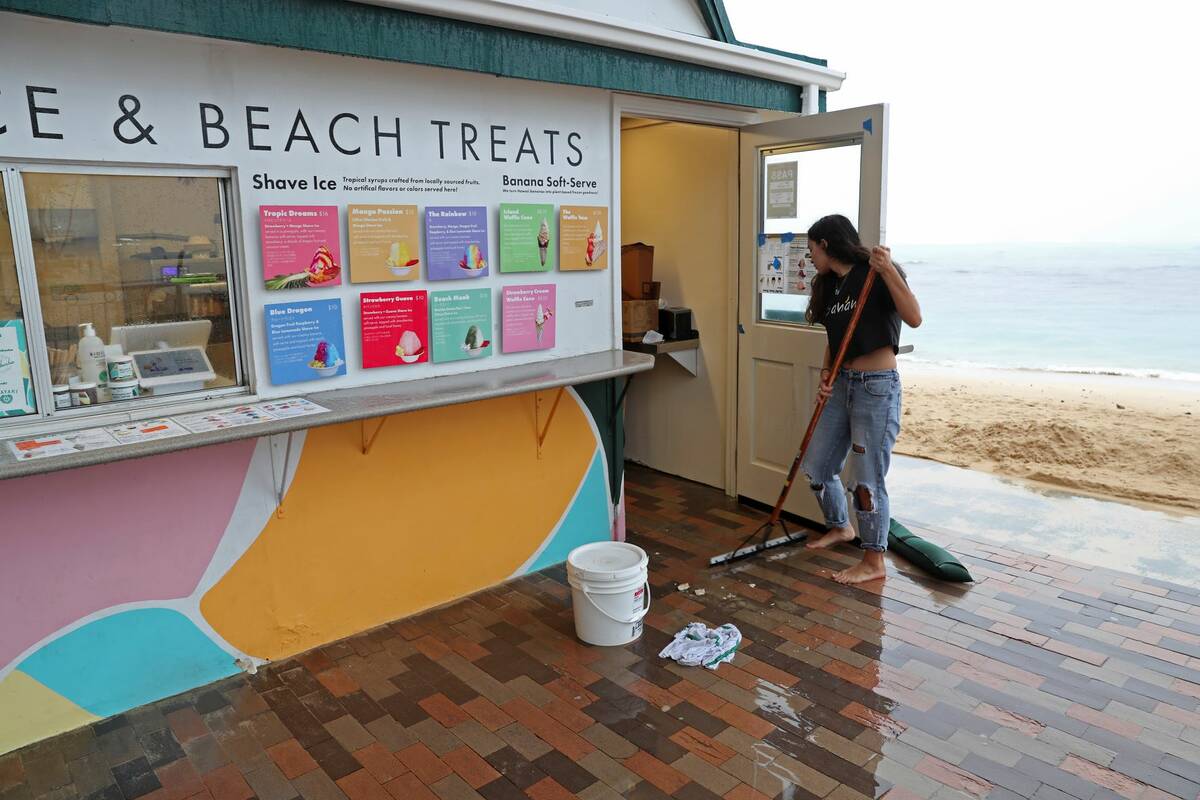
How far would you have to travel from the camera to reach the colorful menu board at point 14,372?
2.80 m

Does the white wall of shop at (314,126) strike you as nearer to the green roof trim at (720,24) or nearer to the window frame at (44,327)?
the window frame at (44,327)

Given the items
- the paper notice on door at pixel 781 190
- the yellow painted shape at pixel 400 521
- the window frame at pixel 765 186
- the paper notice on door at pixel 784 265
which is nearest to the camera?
the yellow painted shape at pixel 400 521

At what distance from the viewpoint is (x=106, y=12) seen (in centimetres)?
265

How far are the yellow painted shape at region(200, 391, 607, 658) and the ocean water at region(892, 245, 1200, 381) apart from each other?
1188 centimetres

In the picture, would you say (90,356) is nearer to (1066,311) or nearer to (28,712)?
(28,712)

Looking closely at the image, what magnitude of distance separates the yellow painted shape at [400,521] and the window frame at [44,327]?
483 millimetres

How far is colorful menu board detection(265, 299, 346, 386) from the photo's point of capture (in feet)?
11.1

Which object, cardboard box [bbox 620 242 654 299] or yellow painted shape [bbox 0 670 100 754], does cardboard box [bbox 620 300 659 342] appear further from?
yellow painted shape [bbox 0 670 100 754]

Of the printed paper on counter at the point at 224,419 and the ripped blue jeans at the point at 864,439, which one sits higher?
the printed paper on counter at the point at 224,419

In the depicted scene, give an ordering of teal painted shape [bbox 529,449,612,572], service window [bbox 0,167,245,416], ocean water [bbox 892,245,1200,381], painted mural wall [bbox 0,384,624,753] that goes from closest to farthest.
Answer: service window [bbox 0,167,245,416] < painted mural wall [bbox 0,384,624,753] < teal painted shape [bbox 529,449,612,572] < ocean water [bbox 892,245,1200,381]

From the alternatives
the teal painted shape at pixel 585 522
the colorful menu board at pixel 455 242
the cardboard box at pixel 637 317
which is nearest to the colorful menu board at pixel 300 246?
the colorful menu board at pixel 455 242

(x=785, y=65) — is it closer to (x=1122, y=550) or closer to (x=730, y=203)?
(x=730, y=203)

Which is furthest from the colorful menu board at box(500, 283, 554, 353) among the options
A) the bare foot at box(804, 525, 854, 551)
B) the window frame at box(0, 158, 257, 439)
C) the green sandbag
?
the green sandbag

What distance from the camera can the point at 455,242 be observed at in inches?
153
